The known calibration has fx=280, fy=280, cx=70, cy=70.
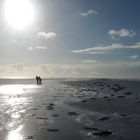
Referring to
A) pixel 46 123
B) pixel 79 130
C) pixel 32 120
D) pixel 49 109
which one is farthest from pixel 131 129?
pixel 49 109

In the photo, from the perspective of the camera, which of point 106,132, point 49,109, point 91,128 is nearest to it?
point 106,132

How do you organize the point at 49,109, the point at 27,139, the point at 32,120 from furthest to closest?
the point at 49,109, the point at 32,120, the point at 27,139

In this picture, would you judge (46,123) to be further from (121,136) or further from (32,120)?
(121,136)

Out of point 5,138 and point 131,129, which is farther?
point 131,129

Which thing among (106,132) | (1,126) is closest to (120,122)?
(106,132)

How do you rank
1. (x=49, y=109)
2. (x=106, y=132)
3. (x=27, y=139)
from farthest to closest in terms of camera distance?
(x=49, y=109), (x=106, y=132), (x=27, y=139)

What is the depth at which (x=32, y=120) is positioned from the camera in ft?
79.9

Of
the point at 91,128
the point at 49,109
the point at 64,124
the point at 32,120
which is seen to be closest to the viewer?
the point at 91,128

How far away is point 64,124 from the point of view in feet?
74.0

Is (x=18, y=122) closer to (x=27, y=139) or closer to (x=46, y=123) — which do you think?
(x=46, y=123)

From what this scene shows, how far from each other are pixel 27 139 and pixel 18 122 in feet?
20.3

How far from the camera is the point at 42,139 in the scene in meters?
17.7

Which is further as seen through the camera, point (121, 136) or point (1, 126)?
point (1, 126)

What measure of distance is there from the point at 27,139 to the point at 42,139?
0.94m
